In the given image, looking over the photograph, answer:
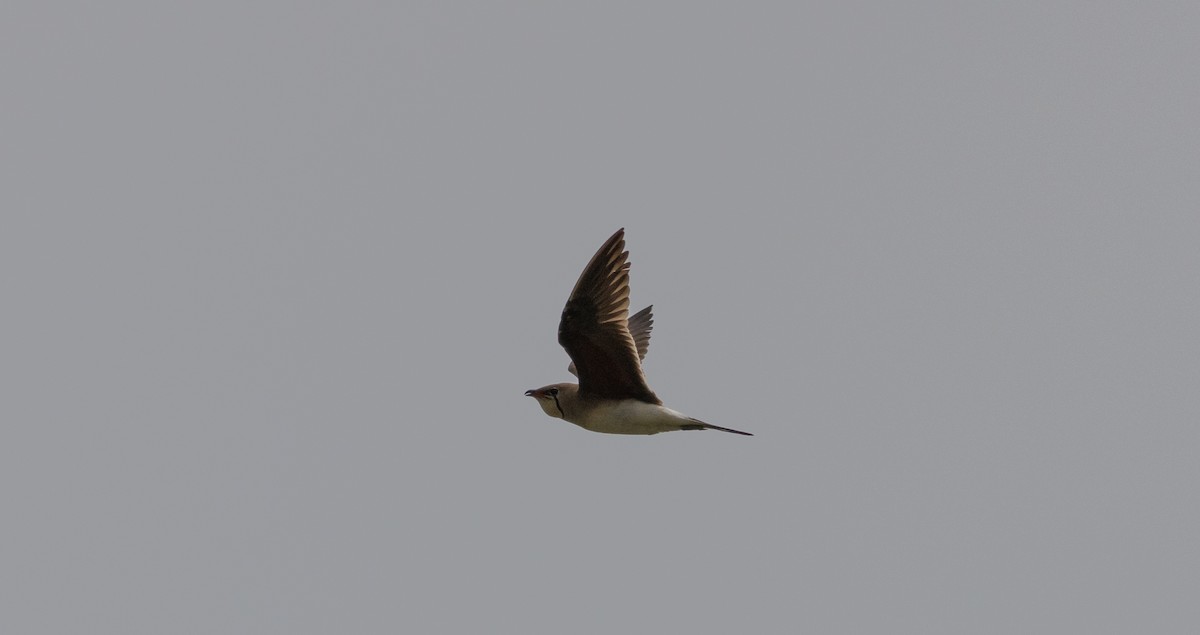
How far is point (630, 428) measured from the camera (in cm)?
1303

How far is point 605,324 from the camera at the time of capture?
12711 mm

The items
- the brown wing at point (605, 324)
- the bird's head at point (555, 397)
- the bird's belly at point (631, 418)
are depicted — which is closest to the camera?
the brown wing at point (605, 324)

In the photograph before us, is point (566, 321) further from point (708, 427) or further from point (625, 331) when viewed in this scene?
point (708, 427)

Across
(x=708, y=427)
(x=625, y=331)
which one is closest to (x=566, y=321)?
(x=625, y=331)

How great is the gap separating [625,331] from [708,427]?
1.11 m

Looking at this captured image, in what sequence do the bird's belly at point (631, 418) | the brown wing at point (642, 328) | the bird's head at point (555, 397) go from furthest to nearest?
the brown wing at point (642, 328) < the bird's head at point (555, 397) < the bird's belly at point (631, 418)

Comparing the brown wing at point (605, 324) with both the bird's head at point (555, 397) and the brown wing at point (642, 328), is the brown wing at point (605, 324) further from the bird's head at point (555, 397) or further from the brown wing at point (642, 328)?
the brown wing at point (642, 328)

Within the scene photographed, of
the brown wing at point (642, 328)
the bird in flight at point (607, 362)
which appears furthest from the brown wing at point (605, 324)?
the brown wing at point (642, 328)

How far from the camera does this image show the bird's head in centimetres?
1327

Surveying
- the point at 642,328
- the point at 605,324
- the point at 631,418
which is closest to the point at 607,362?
the point at 605,324

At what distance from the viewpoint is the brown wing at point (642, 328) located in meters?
16.3

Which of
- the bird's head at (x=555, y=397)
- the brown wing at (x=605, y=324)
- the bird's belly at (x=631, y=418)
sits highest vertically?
the brown wing at (x=605, y=324)

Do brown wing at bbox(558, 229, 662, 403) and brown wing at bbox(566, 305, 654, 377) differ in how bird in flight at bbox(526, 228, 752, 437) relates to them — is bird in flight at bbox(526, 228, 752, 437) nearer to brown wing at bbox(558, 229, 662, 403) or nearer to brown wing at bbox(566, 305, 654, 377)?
brown wing at bbox(558, 229, 662, 403)

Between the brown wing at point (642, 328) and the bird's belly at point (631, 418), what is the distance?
3.01m
